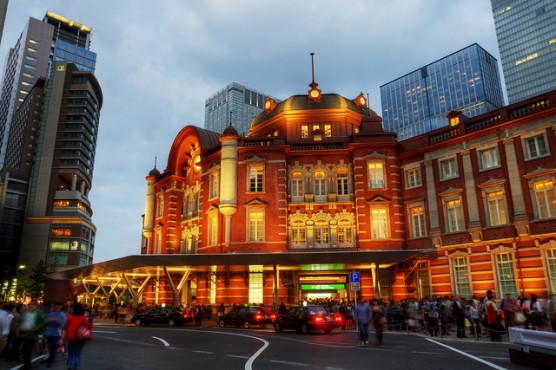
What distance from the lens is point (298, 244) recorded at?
35906 millimetres

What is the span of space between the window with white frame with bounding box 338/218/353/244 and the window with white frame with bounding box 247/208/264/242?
20.3ft

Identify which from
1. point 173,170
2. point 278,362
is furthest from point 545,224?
point 173,170

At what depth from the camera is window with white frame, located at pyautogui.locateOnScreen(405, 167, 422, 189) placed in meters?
35.3

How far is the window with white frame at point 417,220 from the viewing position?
1348 inches

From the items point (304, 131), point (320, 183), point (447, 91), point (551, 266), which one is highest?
point (447, 91)

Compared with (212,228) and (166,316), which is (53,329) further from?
(212,228)

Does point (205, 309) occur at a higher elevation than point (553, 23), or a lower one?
lower

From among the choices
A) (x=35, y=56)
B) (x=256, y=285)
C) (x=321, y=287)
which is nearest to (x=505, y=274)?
(x=321, y=287)

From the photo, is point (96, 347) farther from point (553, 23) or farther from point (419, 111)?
point (419, 111)

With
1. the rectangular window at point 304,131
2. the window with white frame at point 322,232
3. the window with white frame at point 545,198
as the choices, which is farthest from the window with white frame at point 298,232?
the window with white frame at point 545,198

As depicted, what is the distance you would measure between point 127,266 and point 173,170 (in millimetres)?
16391

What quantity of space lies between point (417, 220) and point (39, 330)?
28.4 metres

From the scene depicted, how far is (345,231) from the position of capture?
118ft

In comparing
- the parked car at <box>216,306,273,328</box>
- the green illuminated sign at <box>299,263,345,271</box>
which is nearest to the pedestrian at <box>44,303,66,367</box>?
the parked car at <box>216,306,273,328</box>
